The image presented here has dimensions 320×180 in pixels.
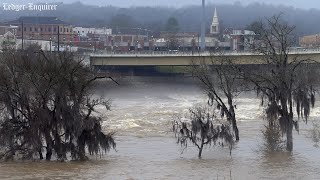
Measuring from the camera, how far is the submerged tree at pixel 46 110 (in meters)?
34.3

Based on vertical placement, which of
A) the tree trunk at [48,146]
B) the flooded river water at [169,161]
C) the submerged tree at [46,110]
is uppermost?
the submerged tree at [46,110]

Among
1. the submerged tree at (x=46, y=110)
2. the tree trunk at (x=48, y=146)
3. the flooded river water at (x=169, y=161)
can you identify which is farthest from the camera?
the tree trunk at (x=48, y=146)

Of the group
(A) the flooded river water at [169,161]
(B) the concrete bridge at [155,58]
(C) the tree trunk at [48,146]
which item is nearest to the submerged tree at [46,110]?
(C) the tree trunk at [48,146]

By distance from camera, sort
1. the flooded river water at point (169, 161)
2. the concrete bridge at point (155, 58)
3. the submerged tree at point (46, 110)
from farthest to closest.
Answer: the concrete bridge at point (155, 58) → the submerged tree at point (46, 110) → the flooded river water at point (169, 161)

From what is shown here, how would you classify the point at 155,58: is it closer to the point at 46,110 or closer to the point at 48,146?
the point at 48,146

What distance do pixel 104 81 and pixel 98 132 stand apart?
72406 millimetres

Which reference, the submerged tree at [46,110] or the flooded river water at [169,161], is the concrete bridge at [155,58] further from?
the submerged tree at [46,110]

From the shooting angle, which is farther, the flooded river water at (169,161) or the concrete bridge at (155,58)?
A: the concrete bridge at (155,58)

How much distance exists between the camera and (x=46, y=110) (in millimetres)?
34438

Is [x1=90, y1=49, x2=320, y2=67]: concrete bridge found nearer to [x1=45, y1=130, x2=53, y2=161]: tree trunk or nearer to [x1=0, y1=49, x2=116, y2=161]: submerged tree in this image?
[x1=0, y1=49, x2=116, y2=161]: submerged tree

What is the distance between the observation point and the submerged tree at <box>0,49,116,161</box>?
113 feet

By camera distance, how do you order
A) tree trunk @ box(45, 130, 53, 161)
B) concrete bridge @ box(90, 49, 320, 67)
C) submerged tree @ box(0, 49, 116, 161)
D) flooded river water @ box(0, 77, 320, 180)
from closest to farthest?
flooded river water @ box(0, 77, 320, 180)
submerged tree @ box(0, 49, 116, 161)
tree trunk @ box(45, 130, 53, 161)
concrete bridge @ box(90, 49, 320, 67)

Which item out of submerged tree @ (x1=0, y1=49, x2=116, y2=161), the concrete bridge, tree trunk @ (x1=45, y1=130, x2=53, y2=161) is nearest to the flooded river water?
tree trunk @ (x1=45, y1=130, x2=53, y2=161)

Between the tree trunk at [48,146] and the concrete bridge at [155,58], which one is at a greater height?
the concrete bridge at [155,58]
